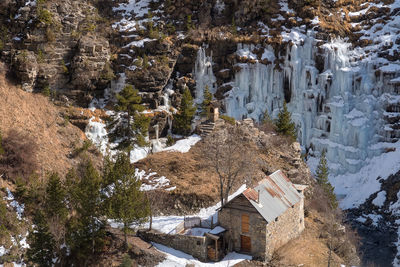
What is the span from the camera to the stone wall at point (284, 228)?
3112 cm

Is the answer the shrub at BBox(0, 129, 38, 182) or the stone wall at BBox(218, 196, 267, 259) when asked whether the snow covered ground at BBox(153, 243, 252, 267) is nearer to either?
the stone wall at BBox(218, 196, 267, 259)

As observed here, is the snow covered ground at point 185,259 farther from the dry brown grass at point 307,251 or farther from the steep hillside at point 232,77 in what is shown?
the steep hillside at point 232,77

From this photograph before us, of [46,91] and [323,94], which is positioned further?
[323,94]

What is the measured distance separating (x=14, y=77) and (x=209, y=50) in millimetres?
22329

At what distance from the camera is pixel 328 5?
61531 mm

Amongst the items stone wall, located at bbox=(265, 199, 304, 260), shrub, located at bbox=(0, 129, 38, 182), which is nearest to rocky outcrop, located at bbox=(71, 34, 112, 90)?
shrub, located at bbox=(0, 129, 38, 182)

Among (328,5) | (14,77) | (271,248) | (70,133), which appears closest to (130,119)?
(70,133)

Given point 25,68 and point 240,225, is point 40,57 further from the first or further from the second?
point 240,225

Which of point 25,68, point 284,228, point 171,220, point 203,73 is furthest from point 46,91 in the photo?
point 284,228

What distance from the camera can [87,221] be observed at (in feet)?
98.1

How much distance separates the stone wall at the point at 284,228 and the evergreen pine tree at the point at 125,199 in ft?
25.9

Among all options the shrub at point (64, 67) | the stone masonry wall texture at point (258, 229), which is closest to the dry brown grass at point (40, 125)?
the shrub at point (64, 67)

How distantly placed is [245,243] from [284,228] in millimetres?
3024

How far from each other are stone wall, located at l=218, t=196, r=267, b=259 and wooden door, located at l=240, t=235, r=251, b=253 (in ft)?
0.59
